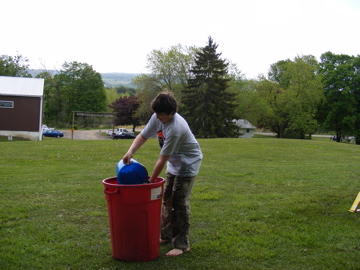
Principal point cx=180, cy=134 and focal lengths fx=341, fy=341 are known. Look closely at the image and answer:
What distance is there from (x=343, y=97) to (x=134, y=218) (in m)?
52.4

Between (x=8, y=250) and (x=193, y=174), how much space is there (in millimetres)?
2265

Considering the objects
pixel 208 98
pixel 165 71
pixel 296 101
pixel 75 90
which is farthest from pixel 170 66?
pixel 75 90

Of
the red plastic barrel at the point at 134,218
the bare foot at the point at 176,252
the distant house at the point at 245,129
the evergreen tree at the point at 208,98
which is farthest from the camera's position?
the distant house at the point at 245,129

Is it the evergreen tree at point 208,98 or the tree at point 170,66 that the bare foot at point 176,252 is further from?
the tree at point 170,66

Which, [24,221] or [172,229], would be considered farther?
[24,221]

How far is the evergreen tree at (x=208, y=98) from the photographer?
40.0 metres

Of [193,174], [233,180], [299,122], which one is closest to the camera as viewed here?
[193,174]

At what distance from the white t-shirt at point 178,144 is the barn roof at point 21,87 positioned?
1183 inches

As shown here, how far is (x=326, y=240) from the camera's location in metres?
4.32

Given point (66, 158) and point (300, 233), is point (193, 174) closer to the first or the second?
point (300, 233)

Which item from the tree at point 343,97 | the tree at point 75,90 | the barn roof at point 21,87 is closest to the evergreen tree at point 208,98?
the barn roof at point 21,87

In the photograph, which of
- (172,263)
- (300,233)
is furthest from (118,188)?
(300,233)

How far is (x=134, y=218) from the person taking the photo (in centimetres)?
347

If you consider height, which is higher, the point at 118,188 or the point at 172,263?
the point at 118,188
